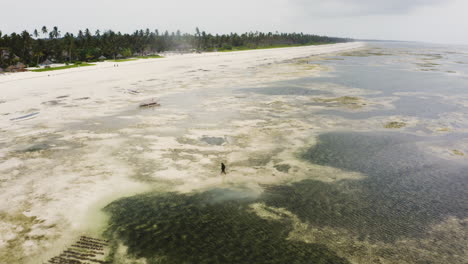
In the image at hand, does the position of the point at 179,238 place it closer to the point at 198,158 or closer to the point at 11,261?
the point at 11,261

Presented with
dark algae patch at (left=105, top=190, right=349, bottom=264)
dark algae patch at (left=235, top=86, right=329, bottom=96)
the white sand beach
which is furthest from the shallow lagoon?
dark algae patch at (left=235, top=86, right=329, bottom=96)

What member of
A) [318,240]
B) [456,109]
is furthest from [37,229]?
[456,109]

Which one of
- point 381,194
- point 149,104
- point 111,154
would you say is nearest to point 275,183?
point 381,194

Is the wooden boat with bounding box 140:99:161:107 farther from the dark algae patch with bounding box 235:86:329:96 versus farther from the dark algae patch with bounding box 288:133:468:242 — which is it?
the dark algae patch with bounding box 288:133:468:242

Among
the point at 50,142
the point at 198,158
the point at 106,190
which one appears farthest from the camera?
the point at 50,142

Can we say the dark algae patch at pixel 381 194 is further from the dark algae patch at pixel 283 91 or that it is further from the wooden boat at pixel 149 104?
the dark algae patch at pixel 283 91

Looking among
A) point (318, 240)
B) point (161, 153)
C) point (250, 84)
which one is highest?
point (250, 84)
